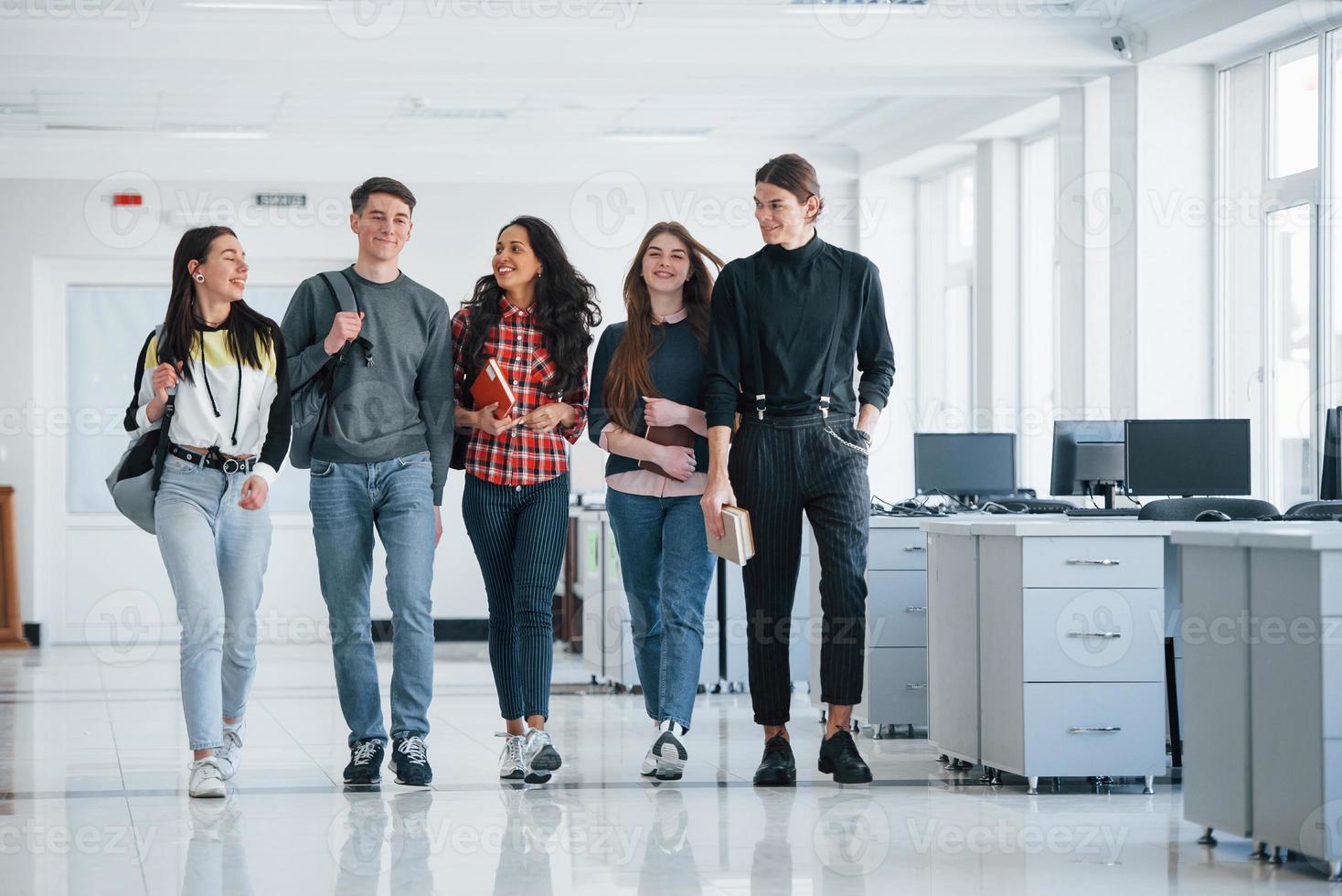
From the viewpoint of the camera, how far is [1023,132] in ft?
31.0

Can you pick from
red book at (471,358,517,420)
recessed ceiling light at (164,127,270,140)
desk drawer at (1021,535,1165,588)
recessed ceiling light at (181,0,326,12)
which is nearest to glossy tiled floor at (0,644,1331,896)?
desk drawer at (1021,535,1165,588)

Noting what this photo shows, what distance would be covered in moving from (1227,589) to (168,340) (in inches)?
102

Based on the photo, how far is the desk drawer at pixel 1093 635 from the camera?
13.7 feet

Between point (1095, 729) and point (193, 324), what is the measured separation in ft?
8.32

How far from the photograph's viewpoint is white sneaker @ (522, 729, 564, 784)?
13.9 feet

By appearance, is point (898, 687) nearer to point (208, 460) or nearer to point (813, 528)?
point (813, 528)

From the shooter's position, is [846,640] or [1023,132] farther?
[1023,132]

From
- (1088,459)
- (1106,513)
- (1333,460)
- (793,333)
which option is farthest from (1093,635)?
(1088,459)

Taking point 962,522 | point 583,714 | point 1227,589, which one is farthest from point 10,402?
point 1227,589

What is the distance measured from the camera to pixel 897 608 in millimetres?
5445

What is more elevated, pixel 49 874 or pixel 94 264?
pixel 94 264

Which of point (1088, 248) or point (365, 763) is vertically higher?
point (1088, 248)

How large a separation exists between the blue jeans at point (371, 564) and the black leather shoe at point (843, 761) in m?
1.04

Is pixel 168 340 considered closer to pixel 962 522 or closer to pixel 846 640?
pixel 846 640
